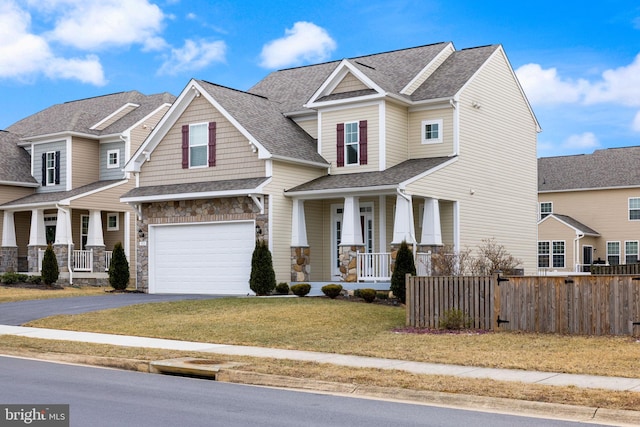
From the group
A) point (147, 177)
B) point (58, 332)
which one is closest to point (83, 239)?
point (147, 177)

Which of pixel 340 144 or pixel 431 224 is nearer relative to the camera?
pixel 431 224

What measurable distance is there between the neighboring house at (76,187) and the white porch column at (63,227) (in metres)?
0.09

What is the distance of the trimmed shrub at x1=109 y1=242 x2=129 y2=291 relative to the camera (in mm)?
31781

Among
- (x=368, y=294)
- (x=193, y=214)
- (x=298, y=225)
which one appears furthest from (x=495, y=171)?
(x=193, y=214)

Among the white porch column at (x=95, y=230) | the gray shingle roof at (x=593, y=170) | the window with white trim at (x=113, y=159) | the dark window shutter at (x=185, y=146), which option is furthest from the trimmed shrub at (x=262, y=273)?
the gray shingle roof at (x=593, y=170)

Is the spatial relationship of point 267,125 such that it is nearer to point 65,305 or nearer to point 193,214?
point 193,214

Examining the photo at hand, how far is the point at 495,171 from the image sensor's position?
31781 mm

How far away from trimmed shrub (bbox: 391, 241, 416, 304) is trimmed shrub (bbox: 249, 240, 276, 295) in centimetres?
462

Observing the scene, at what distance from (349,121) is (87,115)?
60.4ft

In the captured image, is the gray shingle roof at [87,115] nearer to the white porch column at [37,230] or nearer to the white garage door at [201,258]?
the white porch column at [37,230]

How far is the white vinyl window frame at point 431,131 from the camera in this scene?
1164 inches

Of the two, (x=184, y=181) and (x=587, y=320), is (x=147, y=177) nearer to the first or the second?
(x=184, y=181)

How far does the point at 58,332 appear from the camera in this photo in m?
19.0

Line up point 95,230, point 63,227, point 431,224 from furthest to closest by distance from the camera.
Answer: point 95,230, point 63,227, point 431,224
